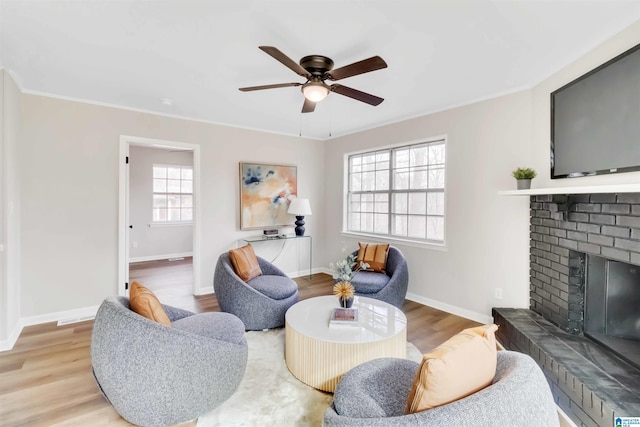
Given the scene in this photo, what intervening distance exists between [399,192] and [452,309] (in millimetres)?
1755

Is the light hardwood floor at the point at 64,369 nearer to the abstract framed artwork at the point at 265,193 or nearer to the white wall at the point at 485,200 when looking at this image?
the white wall at the point at 485,200

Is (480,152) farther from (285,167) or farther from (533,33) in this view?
(285,167)

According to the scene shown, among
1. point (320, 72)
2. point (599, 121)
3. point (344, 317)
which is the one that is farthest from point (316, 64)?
point (599, 121)

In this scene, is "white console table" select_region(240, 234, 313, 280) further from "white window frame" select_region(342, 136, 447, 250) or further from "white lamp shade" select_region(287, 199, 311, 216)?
"white window frame" select_region(342, 136, 447, 250)

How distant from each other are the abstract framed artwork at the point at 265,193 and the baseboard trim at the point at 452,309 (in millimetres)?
2413

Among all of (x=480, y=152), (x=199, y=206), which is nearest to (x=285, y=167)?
(x=199, y=206)

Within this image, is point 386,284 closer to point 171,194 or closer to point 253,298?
point 253,298

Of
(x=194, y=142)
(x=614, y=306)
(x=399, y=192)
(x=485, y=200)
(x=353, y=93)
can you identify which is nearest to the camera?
(x=614, y=306)

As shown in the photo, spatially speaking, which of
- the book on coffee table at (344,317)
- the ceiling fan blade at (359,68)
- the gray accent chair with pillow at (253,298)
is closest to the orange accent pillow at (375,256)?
the gray accent chair with pillow at (253,298)

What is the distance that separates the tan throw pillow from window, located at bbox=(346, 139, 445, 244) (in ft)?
9.22

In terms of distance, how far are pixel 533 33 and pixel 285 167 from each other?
3684mm

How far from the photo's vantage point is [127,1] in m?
1.75

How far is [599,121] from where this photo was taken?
2.10 metres

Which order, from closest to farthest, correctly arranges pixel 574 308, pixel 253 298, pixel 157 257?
1. pixel 574 308
2. pixel 253 298
3. pixel 157 257
